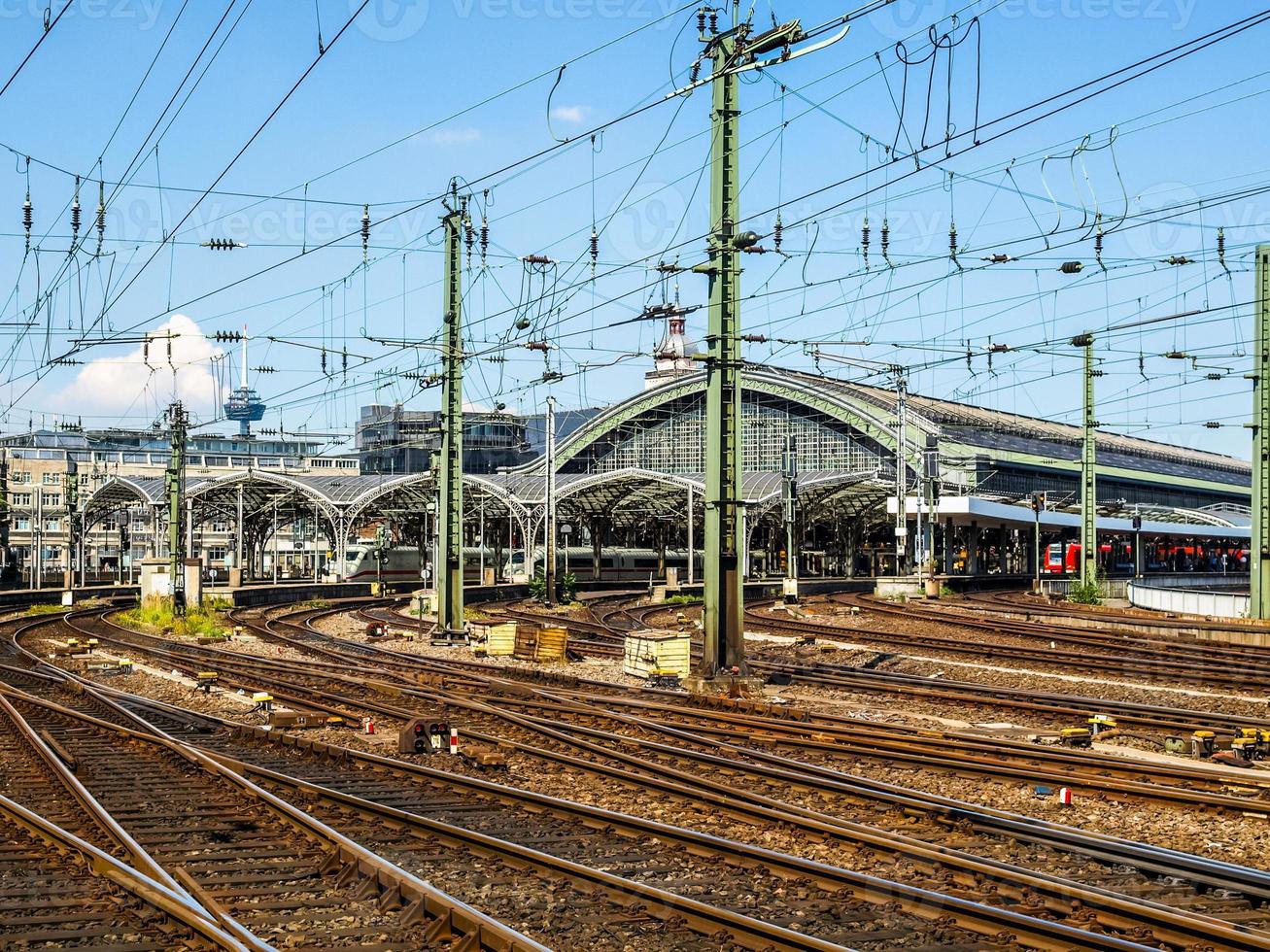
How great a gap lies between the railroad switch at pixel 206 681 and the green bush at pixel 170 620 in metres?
11.4

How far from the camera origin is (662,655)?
2289 centimetres

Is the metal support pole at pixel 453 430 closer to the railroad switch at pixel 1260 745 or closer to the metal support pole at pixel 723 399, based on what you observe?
the metal support pole at pixel 723 399

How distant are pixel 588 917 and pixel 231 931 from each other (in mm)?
2241

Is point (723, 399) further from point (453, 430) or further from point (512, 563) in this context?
point (512, 563)

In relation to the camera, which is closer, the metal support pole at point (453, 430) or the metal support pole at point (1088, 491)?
the metal support pole at point (453, 430)

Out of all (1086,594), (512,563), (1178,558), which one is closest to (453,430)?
(1086,594)

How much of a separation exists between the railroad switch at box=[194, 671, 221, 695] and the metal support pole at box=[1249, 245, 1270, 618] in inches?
1031

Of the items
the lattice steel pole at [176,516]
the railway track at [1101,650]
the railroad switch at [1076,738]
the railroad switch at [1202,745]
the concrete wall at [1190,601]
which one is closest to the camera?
the railroad switch at [1202,745]

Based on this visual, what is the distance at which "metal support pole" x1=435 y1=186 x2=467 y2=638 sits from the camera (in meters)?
31.9

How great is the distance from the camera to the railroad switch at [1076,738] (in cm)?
1595

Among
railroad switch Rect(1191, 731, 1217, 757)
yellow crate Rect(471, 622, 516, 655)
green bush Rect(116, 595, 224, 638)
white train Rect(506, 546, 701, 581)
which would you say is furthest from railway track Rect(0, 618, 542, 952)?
white train Rect(506, 546, 701, 581)

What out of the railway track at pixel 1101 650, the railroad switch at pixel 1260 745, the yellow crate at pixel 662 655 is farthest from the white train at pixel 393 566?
the railroad switch at pixel 1260 745

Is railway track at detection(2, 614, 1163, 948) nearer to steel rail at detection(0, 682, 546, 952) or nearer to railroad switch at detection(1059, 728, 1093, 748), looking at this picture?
steel rail at detection(0, 682, 546, 952)

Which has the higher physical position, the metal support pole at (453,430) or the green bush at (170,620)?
the metal support pole at (453,430)
